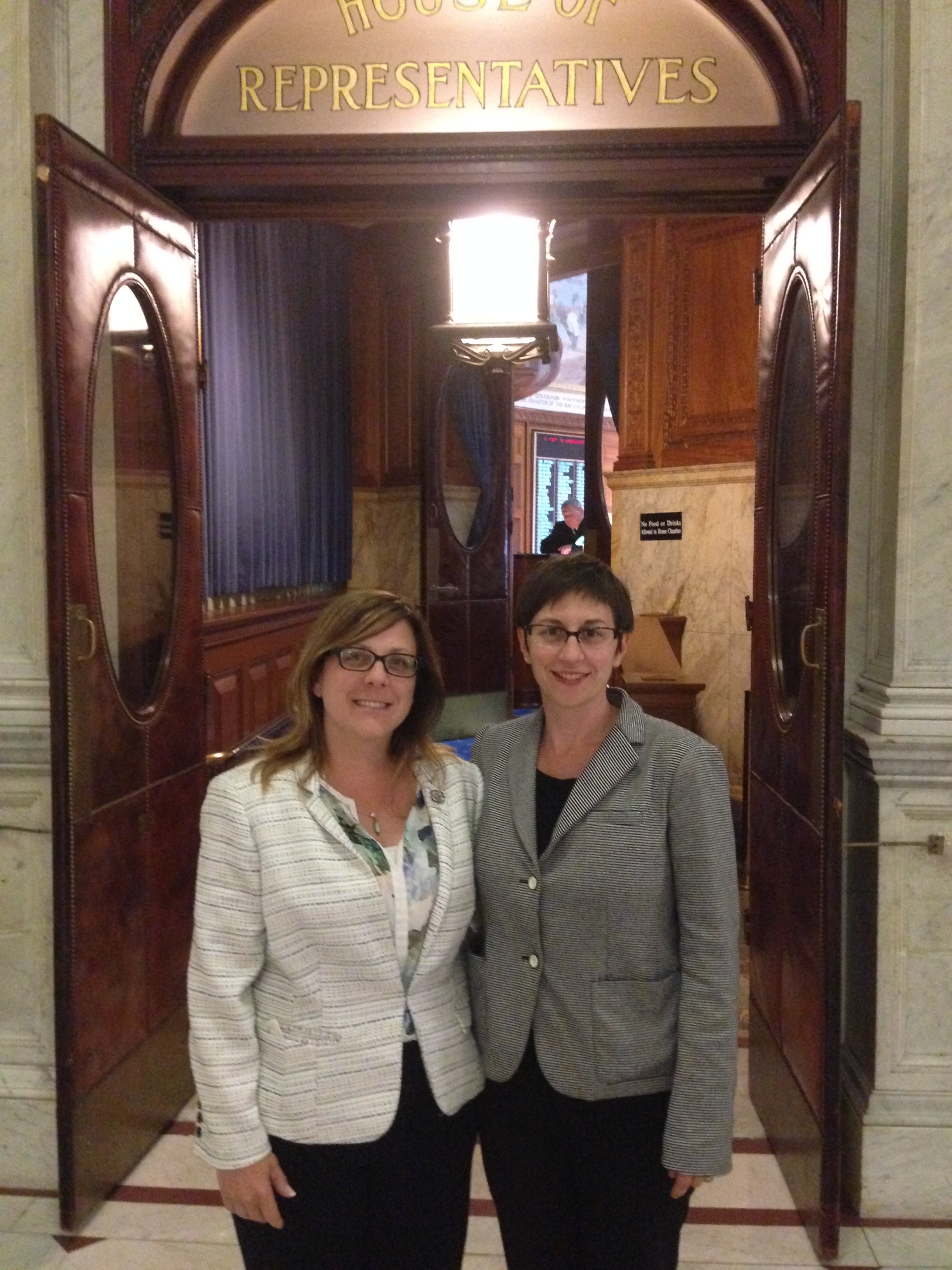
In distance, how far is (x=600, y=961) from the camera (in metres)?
1.53

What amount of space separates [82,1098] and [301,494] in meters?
4.26

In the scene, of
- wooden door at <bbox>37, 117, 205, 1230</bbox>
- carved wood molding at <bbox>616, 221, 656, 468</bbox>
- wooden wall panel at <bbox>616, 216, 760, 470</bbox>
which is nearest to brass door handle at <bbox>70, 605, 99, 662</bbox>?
wooden door at <bbox>37, 117, 205, 1230</bbox>

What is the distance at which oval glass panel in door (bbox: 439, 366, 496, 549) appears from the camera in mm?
8398

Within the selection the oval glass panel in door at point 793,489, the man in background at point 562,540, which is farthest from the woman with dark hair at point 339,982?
the man in background at point 562,540

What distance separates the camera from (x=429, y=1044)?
59.8 inches

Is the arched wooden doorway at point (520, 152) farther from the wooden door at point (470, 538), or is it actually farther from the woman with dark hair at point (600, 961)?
the wooden door at point (470, 538)

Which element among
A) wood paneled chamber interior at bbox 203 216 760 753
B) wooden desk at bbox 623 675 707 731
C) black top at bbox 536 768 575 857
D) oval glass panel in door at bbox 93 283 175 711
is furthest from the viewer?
wooden desk at bbox 623 675 707 731

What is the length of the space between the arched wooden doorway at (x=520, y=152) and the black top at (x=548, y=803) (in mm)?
1351

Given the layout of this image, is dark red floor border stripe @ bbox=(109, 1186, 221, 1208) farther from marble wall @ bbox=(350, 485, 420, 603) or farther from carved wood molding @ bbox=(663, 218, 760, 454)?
marble wall @ bbox=(350, 485, 420, 603)

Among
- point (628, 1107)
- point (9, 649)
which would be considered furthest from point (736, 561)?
point (628, 1107)

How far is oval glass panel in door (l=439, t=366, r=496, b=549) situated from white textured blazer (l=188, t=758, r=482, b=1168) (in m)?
6.89

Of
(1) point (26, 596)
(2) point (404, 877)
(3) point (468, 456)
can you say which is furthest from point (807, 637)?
(3) point (468, 456)

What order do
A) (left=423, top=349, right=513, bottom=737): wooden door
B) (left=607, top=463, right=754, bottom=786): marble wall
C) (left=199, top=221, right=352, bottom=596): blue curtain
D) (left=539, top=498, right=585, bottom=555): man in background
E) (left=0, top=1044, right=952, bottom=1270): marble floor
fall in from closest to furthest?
(left=0, top=1044, right=952, bottom=1270): marble floor → (left=199, top=221, right=352, bottom=596): blue curtain → (left=607, top=463, right=754, bottom=786): marble wall → (left=423, top=349, right=513, bottom=737): wooden door → (left=539, top=498, right=585, bottom=555): man in background

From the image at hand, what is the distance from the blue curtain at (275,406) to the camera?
15.7ft
